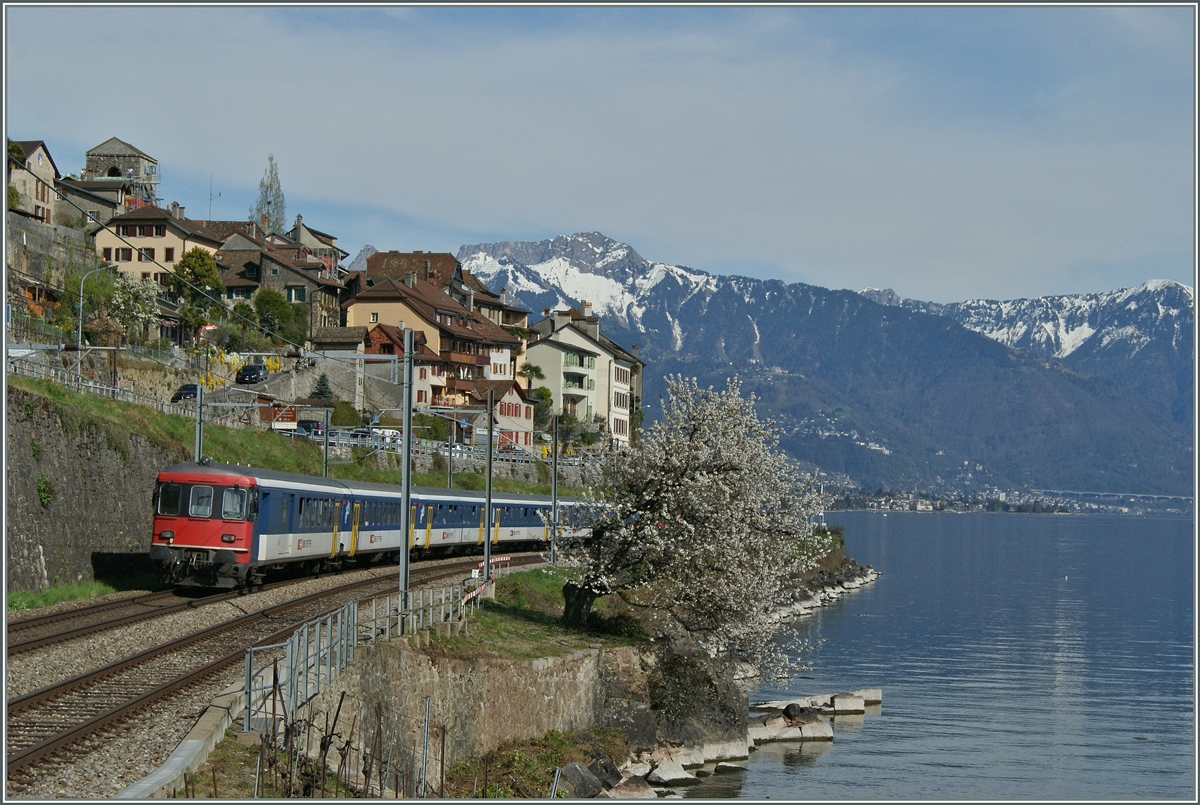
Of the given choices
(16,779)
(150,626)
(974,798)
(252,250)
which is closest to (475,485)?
(252,250)

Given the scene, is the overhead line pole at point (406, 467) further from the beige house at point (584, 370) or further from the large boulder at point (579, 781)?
the beige house at point (584, 370)

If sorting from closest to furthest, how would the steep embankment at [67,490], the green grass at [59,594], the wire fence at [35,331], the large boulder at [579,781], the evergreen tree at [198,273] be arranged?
the large boulder at [579,781]
the green grass at [59,594]
the steep embankment at [67,490]
the wire fence at [35,331]
the evergreen tree at [198,273]

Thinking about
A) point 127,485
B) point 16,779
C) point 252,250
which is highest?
point 252,250

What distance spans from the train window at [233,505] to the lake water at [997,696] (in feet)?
45.0

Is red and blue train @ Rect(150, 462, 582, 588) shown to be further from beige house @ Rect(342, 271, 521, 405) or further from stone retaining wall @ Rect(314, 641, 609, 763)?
beige house @ Rect(342, 271, 521, 405)

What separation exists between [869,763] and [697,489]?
12263mm

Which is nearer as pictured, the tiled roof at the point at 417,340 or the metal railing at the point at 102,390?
the metal railing at the point at 102,390

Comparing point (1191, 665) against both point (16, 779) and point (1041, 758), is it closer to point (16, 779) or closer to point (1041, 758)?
point (1041, 758)

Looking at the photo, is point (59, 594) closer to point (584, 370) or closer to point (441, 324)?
point (441, 324)

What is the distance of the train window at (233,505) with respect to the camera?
3222cm

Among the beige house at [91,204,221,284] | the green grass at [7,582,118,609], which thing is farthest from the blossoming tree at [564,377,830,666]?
the beige house at [91,204,221,284]

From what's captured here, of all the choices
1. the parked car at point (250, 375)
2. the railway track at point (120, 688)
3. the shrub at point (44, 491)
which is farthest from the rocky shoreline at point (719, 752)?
the parked car at point (250, 375)

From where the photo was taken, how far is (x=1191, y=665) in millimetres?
70312

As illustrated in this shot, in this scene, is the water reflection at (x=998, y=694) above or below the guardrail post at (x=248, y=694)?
below
